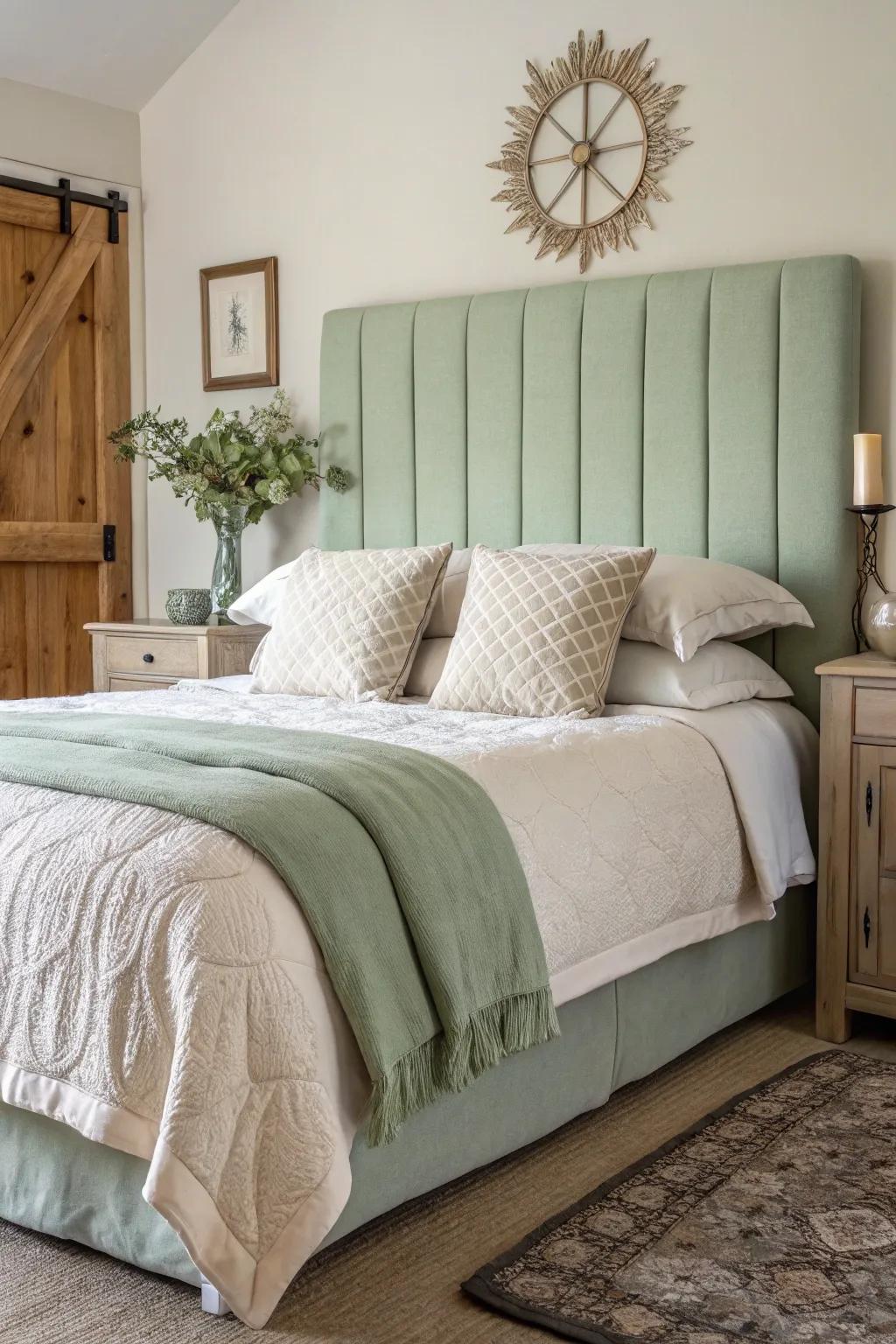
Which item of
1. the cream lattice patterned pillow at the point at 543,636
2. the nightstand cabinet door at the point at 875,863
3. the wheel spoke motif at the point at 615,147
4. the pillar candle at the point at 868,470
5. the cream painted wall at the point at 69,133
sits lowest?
the nightstand cabinet door at the point at 875,863

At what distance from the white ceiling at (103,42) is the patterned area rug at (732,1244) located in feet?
12.0

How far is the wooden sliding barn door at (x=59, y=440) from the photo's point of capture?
443 cm

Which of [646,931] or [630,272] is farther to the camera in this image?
[630,272]

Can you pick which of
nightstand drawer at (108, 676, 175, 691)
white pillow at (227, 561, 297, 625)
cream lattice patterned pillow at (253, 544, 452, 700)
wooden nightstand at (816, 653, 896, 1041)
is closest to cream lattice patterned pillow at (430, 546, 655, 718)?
cream lattice patterned pillow at (253, 544, 452, 700)

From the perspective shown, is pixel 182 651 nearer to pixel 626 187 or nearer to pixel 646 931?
pixel 626 187

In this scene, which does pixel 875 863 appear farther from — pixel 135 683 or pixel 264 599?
pixel 135 683

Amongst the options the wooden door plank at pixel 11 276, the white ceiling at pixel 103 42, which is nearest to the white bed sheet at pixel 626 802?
the wooden door plank at pixel 11 276

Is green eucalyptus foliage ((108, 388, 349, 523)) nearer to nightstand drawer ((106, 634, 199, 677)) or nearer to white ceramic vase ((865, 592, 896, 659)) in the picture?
nightstand drawer ((106, 634, 199, 677))

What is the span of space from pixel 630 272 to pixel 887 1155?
229 centimetres

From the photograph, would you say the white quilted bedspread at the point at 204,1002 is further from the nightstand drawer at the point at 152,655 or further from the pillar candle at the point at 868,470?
the nightstand drawer at the point at 152,655

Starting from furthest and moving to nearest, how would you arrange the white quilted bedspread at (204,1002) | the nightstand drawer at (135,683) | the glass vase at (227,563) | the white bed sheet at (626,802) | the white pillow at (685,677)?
the glass vase at (227,563) < the nightstand drawer at (135,683) < the white pillow at (685,677) < the white bed sheet at (626,802) < the white quilted bedspread at (204,1002)

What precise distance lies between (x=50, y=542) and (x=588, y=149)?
84.0 inches

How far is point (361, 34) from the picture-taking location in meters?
4.14

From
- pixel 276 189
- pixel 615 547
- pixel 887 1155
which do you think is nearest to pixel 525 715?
pixel 615 547
